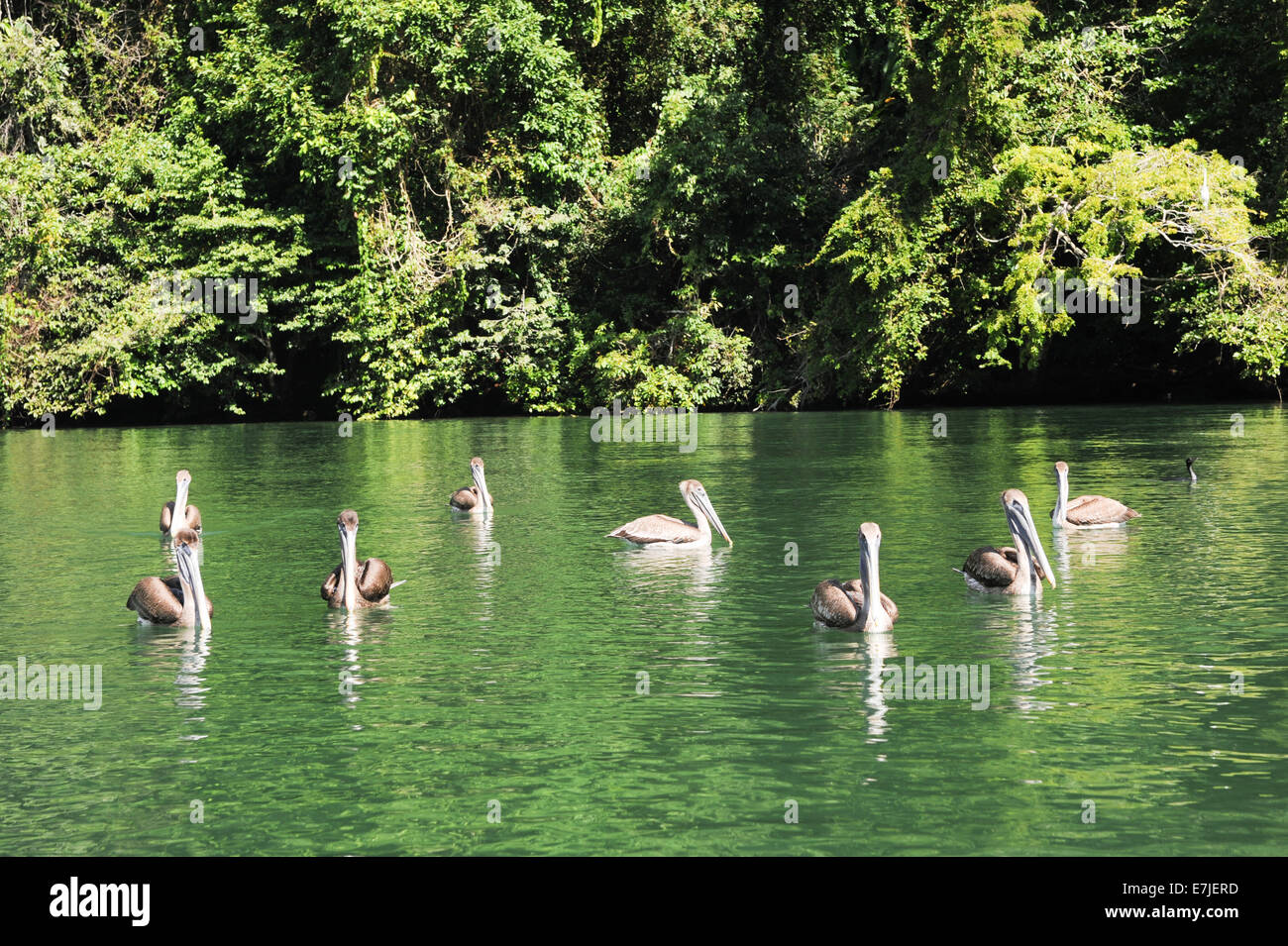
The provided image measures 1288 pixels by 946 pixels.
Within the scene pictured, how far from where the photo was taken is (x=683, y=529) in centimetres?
1602

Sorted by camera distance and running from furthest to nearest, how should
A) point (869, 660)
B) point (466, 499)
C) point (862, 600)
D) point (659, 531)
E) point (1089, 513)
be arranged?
point (466, 499)
point (1089, 513)
point (659, 531)
point (862, 600)
point (869, 660)

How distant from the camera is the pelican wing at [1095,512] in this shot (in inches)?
642

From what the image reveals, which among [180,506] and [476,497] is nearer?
[180,506]

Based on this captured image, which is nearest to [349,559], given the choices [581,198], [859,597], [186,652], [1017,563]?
[186,652]

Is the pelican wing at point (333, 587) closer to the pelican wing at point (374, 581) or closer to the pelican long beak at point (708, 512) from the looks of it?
the pelican wing at point (374, 581)

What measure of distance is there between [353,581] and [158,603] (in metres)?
1.57

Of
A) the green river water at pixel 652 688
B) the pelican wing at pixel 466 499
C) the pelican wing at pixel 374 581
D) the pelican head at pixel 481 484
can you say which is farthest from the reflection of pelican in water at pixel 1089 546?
the pelican wing at pixel 466 499

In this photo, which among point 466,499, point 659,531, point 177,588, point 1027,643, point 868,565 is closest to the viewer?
point 1027,643

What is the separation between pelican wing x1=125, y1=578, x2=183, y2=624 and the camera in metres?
12.0

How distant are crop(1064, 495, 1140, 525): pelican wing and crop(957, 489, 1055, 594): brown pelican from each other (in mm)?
3701

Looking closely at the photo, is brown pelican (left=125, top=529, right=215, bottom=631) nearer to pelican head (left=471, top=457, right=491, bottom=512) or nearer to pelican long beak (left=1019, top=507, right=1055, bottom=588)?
pelican long beak (left=1019, top=507, right=1055, bottom=588)

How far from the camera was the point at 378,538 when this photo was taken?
17281 mm

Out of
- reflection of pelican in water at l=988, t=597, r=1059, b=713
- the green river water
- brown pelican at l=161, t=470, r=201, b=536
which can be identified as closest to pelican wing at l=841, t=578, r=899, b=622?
the green river water

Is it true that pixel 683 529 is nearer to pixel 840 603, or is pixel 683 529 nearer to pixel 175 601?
pixel 840 603
